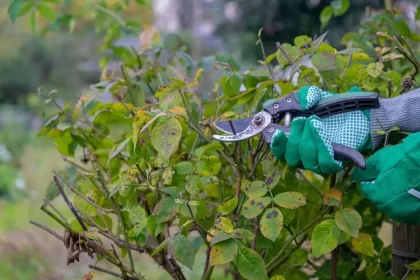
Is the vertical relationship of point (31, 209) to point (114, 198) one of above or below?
below

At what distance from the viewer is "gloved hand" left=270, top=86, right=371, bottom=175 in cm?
77

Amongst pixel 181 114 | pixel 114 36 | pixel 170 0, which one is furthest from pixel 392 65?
pixel 170 0

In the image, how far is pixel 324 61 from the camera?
3.08 feet

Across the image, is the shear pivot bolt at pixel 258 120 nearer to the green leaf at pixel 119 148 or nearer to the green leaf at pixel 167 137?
the green leaf at pixel 167 137

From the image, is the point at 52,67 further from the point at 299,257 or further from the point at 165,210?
the point at 165,210

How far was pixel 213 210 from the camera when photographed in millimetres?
1121

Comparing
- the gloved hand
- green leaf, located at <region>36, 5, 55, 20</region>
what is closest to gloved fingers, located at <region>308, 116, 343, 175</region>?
the gloved hand

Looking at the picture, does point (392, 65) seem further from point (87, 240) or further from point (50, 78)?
point (50, 78)

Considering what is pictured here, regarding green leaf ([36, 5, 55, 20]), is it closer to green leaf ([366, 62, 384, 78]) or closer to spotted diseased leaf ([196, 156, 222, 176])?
spotted diseased leaf ([196, 156, 222, 176])

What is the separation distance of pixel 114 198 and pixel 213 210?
0.20 m

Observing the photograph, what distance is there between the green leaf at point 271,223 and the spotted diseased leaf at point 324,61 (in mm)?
253

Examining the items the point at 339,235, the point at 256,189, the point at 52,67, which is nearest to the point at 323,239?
the point at 339,235

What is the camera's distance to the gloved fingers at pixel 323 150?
77 cm

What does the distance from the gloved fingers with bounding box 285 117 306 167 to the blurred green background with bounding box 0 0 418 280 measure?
62 cm
